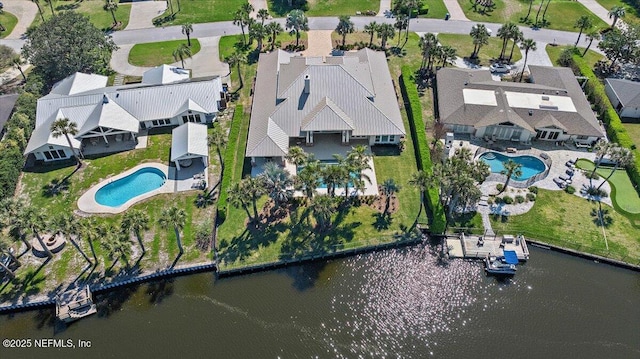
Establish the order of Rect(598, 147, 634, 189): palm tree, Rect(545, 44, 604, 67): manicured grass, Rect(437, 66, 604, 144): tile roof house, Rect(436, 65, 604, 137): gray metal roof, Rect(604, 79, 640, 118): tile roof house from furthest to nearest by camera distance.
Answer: Rect(545, 44, 604, 67): manicured grass < Rect(604, 79, 640, 118): tile roof house < Rect(436, 65, 604, 137): gray metal roof < Rect(437, 66, 604, 144): tile roof house < Rect(598, 147, 634, 189): palm tree

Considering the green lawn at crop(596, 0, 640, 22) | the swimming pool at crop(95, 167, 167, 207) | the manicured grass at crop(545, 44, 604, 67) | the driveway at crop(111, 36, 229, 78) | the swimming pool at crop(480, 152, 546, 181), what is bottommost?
the swimming pool at crop(95, 167, 167, 207)

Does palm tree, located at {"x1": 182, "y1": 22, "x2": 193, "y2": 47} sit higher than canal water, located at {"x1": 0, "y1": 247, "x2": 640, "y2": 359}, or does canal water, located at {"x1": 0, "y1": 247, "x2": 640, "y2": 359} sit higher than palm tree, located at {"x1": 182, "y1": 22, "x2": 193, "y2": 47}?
palm tree, located at {"x1": 182, "y1": 22, "x2": 193, "y2": 47}

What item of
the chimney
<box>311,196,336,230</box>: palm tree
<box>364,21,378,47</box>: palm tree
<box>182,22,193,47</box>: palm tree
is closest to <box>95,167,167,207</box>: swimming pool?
<box>311,196,336,230</box>: palm tree

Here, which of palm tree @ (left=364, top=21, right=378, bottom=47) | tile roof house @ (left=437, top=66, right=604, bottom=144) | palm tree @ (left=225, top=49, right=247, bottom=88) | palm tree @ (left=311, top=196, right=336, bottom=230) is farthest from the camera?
palm tree @ (left=364, top=21, right=378, bottom=47)

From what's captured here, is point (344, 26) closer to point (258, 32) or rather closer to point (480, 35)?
point (258, 32)

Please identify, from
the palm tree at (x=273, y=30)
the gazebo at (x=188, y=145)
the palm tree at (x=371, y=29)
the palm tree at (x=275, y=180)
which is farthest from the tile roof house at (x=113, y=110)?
the palm tree at (x=371, y=29)

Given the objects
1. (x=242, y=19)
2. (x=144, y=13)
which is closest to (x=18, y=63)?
(x=144, y=13)

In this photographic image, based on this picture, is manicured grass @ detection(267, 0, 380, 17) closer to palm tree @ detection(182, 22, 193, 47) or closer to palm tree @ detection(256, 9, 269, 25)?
palm tree @ detection(256, 9, 269, 25)
